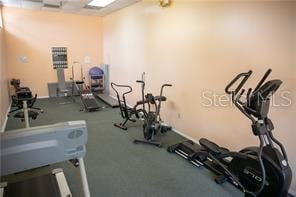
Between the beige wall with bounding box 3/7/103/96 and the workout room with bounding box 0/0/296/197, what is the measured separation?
0.11 meters

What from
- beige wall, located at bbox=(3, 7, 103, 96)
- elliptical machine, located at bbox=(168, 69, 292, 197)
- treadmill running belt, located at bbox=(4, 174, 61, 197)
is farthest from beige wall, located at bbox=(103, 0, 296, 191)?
beige wall, located at bbox=(3, 7, 103, 96)

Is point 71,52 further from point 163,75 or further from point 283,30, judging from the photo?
point 283,30

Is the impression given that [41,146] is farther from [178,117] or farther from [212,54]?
[178,117]

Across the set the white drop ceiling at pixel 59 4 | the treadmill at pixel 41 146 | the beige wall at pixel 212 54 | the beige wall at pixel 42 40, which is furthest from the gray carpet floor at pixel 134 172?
the beige wall at pixel 42 40

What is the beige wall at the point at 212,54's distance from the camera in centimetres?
238

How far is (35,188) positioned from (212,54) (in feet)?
9.55

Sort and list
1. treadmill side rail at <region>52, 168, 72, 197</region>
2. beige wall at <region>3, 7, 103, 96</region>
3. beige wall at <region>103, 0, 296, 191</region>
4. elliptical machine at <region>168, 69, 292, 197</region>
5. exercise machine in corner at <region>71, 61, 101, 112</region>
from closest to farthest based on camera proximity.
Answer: elliptical machine at <region>168, 69, 292, 197</region> → treadmill side rail at <region>52, 168, 72, 197</region> → beige wall at <region>103, 0, 296, 191</region> → exercise machine in corner at <region>71, 61, 101, 112</region> → beige wall at <region>3, 7, 103, 96</region>

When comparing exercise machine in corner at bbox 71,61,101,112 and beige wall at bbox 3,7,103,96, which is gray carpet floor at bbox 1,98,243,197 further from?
beige wall at bbox 3,7,103,96

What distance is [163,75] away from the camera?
14.6ft

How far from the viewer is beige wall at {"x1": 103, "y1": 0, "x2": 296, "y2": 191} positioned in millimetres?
2375

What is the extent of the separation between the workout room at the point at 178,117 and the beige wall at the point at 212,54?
0.01 m

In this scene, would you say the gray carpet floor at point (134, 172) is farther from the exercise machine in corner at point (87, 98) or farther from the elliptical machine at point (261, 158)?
the exercise machine in corner at point (87, 98)

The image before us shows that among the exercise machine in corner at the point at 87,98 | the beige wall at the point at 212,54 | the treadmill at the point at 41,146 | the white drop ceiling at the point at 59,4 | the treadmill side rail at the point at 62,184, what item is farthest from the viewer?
the exercise machine in corner at the point at 87,98

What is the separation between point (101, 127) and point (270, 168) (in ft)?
10.7
